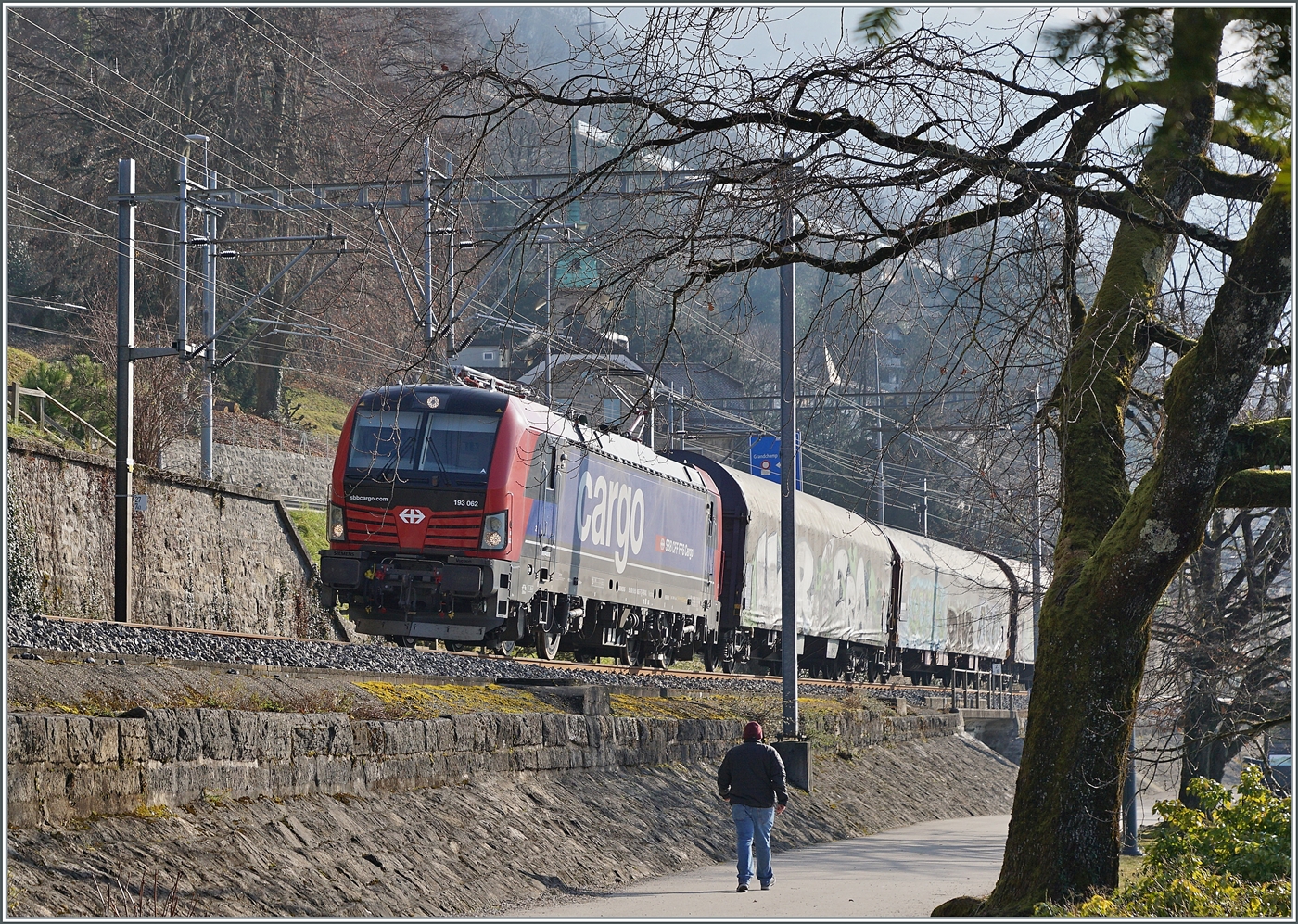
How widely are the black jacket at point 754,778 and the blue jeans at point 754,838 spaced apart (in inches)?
2.6

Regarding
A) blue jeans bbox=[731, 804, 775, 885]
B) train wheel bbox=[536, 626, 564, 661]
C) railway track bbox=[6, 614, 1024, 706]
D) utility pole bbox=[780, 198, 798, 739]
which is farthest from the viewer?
train wheel bbox=[536, 626, 564, 661]

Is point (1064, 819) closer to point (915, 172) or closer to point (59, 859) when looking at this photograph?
point (915, 172)

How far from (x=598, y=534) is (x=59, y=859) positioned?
48.9ft

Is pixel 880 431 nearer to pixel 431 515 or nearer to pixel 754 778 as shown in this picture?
pixel 431 515

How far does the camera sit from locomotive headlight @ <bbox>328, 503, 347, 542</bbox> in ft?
60.9

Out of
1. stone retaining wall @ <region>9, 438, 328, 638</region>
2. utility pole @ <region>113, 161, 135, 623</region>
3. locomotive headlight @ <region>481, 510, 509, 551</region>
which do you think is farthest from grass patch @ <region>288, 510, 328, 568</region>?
locomotive headlight @ <region>481, 510, 509, 551</region>

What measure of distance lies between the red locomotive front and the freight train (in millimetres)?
24

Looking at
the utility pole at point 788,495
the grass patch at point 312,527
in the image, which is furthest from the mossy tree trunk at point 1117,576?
the grass patch at point 312,527

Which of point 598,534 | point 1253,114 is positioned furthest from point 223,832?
point 598,534

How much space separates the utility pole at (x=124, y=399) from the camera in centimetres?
2002

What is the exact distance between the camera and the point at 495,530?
18172 millimetres

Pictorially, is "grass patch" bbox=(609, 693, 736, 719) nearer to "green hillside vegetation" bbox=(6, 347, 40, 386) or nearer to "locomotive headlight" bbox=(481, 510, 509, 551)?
"locomotive headlight" bbox=(481, 510, 509, 551)

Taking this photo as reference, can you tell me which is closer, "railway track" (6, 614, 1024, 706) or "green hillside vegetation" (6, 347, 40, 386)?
"railway track" (6, 614, 1024, 706)

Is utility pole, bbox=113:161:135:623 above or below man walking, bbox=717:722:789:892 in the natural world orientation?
above
